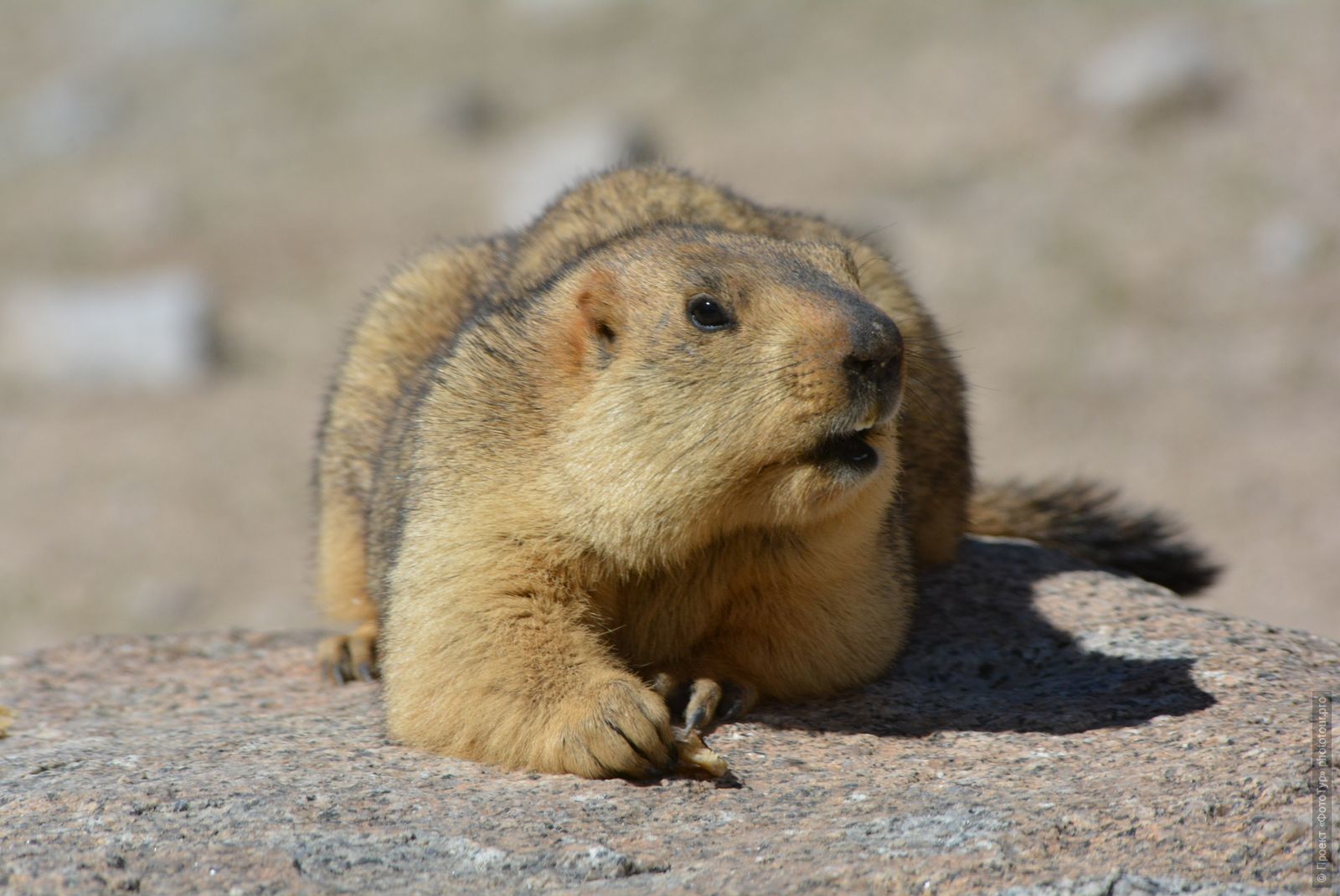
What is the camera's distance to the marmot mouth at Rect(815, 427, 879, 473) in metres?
5.15

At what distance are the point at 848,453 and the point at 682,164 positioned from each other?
1655cm

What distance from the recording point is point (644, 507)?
5.30m

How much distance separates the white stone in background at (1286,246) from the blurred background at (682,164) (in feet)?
0.14

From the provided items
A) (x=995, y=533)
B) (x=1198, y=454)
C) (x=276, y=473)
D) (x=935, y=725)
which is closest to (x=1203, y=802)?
(x=935, y=725)

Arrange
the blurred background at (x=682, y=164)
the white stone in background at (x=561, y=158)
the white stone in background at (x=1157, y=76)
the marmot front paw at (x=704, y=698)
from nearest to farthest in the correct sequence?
the marmot front paw at (x=704, y=698) → the blurred background at (x=682, y=164) → the white stone in background at (x=1157, y=76) → the white stone in background at (x=561, y=158)

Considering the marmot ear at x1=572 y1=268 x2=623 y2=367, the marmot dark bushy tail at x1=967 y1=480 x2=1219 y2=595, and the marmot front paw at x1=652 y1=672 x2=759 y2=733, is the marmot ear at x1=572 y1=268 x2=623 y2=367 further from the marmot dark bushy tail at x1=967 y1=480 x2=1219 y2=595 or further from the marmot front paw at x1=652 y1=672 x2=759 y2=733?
the marmot dark bushy tail at x1=967 y1=480 x2=1219 y2=595

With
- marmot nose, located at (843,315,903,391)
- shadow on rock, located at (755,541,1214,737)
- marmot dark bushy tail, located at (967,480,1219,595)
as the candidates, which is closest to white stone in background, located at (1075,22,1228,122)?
marmot dark bushy tail, located at (967,480,1219,595)

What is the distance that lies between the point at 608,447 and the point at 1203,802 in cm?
226

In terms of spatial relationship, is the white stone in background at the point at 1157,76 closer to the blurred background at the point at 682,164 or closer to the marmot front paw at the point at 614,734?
the blurred background at the point at 682,164

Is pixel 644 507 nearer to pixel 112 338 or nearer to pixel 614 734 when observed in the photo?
pixel 614 734

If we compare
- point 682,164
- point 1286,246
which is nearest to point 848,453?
point 1286,246

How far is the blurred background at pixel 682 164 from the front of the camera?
16.4 m

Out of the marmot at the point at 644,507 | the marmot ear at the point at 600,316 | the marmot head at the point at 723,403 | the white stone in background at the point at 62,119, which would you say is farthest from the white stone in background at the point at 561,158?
the marmot head at the point at 723,403

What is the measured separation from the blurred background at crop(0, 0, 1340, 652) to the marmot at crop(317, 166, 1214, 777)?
698 centimetres
